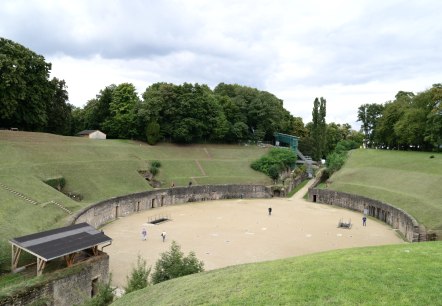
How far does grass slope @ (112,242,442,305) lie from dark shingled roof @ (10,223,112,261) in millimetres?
5399

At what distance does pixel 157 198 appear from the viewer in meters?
43.8

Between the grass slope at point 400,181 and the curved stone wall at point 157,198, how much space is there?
1185 centimetres

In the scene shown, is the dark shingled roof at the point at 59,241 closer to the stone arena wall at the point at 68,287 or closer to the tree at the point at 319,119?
the stone arena wall at the point at 68,287

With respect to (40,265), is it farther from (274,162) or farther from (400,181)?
(274,162)

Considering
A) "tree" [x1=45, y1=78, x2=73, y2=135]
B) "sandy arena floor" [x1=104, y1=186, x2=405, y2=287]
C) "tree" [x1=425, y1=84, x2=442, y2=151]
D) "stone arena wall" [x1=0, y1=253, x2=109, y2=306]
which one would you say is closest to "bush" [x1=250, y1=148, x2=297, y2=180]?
"sandy arena floor" [x1=104, y1=186, x2=405, y2=287]

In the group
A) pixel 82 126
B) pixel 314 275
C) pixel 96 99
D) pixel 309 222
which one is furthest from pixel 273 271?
pixel 82 126

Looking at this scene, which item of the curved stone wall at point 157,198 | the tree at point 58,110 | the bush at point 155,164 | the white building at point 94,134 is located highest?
the tree at point 58,110

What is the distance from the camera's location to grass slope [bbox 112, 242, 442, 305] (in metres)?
10.3

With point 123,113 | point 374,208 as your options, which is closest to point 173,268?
point 374,208

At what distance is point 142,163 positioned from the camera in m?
51.1

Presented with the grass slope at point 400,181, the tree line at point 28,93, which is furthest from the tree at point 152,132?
the grass slope at point 400,181

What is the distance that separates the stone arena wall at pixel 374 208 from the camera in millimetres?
30858

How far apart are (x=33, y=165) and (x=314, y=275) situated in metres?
35.4

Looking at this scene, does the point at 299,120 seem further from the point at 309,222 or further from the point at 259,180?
the point at 309,222
